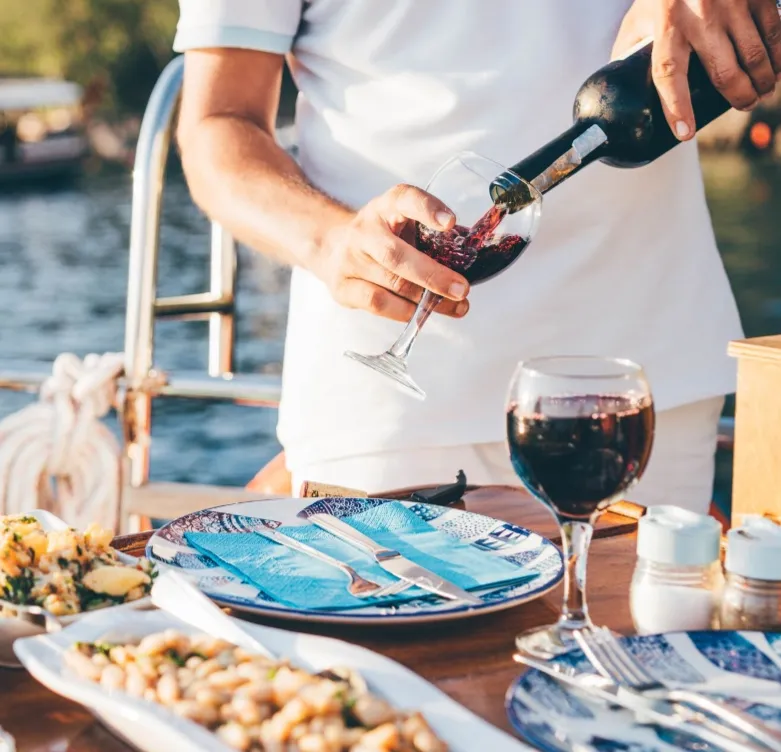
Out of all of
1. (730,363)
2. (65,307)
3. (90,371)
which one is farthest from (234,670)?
(65,307)

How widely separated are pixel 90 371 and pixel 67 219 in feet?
87.3

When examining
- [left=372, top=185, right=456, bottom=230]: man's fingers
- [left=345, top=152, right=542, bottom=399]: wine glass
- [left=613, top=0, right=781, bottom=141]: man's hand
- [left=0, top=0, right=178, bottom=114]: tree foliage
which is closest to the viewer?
[left=372, top=185, right=456, bottom=230]: man's fingers

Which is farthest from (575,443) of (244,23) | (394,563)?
(244,23)

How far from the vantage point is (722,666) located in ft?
3.17

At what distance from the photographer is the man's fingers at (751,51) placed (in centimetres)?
151

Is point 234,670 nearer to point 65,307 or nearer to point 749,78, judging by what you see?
point 749,78

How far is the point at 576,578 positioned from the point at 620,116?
0.69m

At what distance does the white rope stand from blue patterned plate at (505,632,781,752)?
1.75 meters

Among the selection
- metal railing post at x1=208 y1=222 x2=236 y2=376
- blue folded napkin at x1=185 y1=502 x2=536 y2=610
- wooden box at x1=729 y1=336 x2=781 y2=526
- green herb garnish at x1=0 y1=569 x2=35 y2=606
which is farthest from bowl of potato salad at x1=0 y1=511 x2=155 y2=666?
metal railing post at x1=208 y1=222 x2=236 y2=376

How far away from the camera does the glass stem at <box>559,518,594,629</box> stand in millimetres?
1014

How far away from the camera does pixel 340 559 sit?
1.19 metres

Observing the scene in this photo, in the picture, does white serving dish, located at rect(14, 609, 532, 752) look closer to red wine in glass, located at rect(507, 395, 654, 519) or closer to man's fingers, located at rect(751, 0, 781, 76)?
red wine in glass, located at rect(507, 395, 654, 519)

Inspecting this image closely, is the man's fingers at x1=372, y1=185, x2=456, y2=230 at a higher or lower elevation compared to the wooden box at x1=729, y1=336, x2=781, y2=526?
higher

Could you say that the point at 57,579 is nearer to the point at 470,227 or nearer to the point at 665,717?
the point at 665,717
